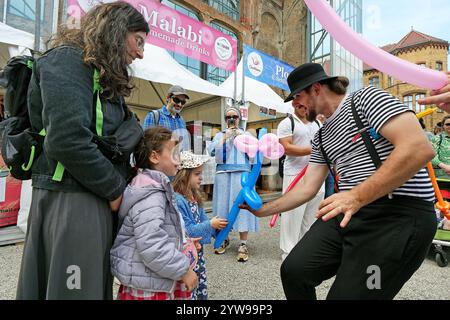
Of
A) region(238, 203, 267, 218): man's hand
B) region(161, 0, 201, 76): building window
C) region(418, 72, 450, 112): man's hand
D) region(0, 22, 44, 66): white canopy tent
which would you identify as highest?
region(161, 0, 201, 76): building window

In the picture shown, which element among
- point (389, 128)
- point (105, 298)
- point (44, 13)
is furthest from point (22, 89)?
point (44, 13)

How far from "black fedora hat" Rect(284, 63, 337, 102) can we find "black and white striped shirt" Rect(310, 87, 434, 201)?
7.8 inches

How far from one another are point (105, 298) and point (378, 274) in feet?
4.05

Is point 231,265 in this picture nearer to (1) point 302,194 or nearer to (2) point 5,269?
(1) point 302,194

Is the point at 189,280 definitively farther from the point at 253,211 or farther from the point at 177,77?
the point at 177,77

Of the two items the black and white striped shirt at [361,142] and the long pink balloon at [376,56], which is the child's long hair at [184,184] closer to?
the black and white striped shirt at [361,142]

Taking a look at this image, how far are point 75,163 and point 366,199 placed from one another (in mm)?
1136

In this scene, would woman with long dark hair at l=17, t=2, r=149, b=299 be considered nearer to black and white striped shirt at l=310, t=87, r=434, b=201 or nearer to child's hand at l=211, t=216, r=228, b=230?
child's hand at l=211, t=216, r=228, b=230

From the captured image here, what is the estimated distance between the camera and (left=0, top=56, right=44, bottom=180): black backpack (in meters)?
1.05

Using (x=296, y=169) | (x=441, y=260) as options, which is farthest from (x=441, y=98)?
(x=441, y=260)

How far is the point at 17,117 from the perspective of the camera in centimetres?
112

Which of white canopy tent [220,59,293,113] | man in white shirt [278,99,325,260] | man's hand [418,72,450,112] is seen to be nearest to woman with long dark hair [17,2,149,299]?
man's hand [418,72,450,112]

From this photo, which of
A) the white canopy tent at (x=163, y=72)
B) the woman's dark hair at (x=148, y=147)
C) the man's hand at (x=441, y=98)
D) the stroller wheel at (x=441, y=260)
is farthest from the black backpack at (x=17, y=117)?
the stroller wheel at (x=441, y=260)

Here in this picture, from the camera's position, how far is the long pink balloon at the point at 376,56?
117cm
